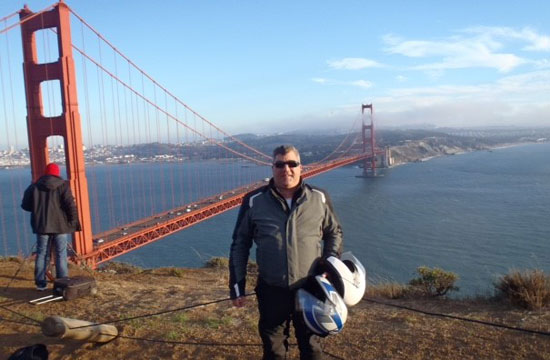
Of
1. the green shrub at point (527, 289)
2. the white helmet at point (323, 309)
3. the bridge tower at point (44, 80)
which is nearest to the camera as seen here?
the white helmet at point (323, 309)

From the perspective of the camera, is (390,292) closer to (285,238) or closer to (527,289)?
(527,289)

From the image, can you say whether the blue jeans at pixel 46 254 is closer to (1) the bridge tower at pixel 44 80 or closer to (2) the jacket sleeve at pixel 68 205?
(2) the jacket sleeve at pixel 68 205

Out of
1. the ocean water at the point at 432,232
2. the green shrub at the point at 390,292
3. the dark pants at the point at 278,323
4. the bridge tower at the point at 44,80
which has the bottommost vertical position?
the ocean water at the point at 432,232

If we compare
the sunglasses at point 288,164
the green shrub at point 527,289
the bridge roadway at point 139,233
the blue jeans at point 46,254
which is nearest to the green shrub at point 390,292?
the green shrub at point 527,289

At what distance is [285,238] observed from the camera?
1907 millimetres

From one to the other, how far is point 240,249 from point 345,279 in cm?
50

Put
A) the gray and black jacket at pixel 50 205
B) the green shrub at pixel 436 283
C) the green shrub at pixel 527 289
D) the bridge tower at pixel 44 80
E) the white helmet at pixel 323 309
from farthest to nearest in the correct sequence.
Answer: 1. the bridge tower at pixel 44 80
2. the green shrub at pixel 436 283
3. the gray and black jacket at pixel 50 205
4. the green shrub at pixel 527 289
5. the white helmet at pixel 323 309

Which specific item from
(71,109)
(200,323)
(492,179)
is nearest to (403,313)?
(200,323)

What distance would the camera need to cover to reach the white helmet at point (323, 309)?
1.81 meters

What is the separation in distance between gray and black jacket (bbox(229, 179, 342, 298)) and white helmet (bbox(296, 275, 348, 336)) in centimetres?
10

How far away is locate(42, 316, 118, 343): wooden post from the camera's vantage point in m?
2.53

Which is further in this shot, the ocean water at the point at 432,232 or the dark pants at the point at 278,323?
the ocean water at the point at 432,232

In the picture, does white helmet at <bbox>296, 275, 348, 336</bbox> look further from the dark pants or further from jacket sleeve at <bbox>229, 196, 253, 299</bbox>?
jacket sleeve at <bbox>229, 196, 253, 299</bbox>

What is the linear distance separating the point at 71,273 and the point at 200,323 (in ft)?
9.51
